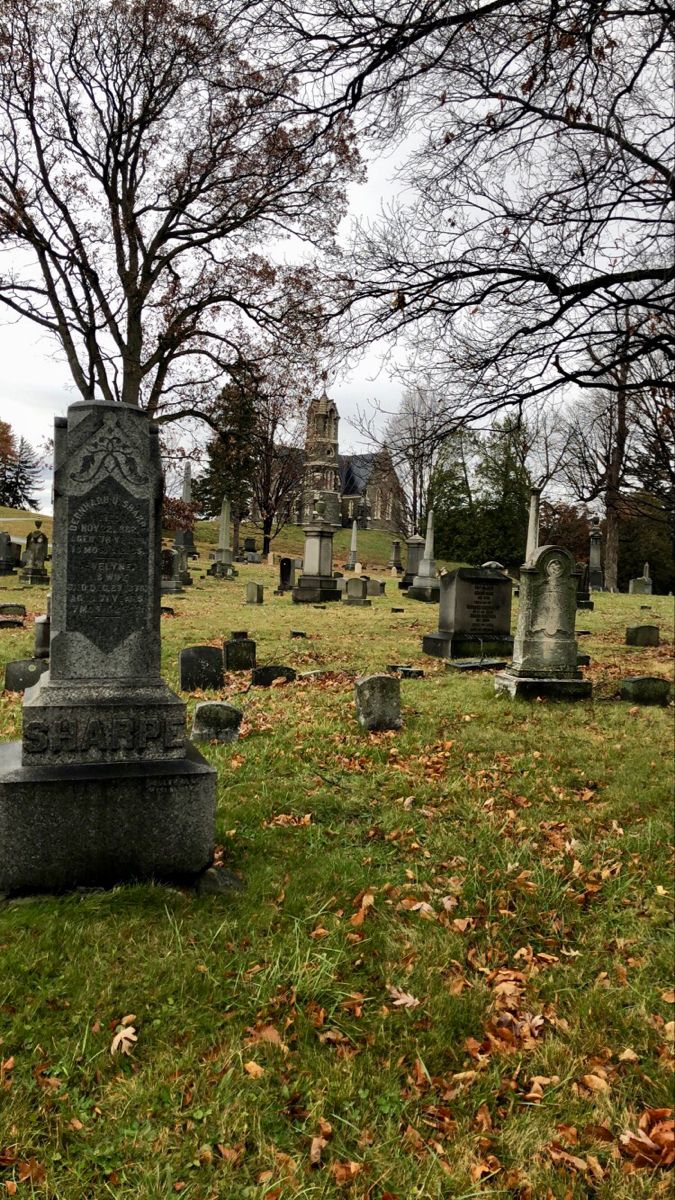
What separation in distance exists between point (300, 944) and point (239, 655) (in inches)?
271

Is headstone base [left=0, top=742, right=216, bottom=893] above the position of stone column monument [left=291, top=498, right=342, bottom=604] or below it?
below

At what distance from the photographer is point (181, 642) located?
1165 cm

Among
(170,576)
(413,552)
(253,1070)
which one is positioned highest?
(413,552)

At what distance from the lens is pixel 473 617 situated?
40.4ft

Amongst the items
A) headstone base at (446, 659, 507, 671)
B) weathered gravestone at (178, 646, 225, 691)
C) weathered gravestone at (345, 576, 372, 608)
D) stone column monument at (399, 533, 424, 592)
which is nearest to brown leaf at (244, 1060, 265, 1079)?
weathered gravestone at (178, 646, 225, 691)

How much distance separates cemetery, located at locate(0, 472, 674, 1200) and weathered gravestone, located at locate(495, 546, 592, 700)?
8.12ft

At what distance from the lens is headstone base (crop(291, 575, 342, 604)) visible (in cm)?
2093

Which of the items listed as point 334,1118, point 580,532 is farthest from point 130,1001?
point 580,532

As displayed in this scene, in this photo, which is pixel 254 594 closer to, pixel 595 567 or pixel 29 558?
pixel 29 558

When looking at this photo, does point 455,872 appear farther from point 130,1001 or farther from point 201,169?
point 201,169

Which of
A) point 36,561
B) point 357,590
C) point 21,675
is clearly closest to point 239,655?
point 21,675

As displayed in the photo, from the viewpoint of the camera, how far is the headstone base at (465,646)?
39.4 ft

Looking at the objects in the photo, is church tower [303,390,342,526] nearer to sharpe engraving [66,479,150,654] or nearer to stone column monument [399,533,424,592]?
stone column monument [399,533,424,592]

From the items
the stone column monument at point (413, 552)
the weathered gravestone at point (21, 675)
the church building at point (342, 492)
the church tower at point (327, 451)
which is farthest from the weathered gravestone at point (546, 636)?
the church tower at point (327, 451)
